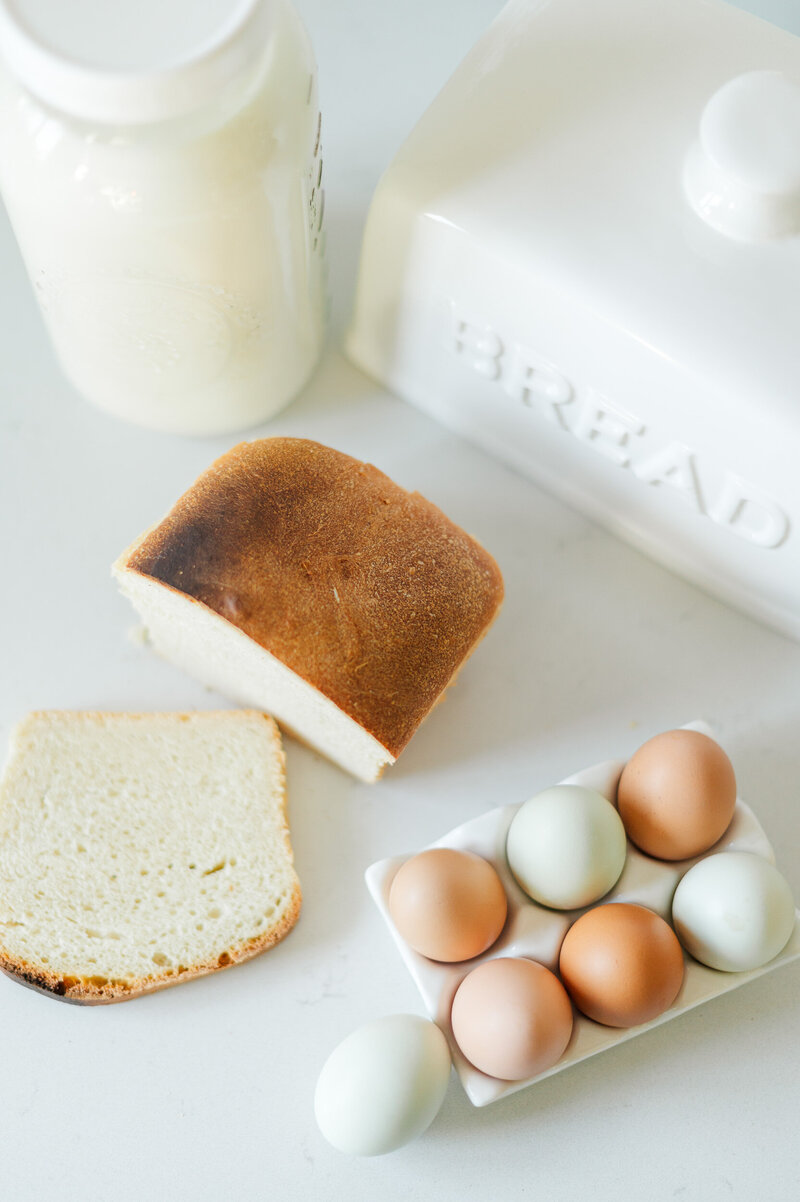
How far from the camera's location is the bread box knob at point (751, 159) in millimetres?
905

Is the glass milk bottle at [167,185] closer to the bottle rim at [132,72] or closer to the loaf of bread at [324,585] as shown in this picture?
the bottle rim at [132,72]

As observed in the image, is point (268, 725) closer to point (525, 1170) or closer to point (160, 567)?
point (160, 567)

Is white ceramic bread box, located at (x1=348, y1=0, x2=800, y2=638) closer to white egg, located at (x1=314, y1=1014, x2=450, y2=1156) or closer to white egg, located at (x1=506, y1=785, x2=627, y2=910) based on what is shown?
white egg, located at (x1=506, y1=785, x2=627, y2=910)

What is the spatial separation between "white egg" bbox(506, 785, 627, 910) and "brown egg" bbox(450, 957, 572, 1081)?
2.6 inches

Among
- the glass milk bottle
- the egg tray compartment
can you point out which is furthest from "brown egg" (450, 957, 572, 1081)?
the glass milk bottle

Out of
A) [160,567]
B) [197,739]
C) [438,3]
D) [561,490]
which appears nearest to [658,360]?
[561,490]

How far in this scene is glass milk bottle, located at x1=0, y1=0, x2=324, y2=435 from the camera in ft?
2.59

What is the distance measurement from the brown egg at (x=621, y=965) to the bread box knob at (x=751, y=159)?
1.90 ft

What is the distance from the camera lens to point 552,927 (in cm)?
94

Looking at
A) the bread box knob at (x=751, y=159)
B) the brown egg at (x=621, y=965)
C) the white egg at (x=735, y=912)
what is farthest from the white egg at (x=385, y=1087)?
the bread box knob at (x=751, y=159)

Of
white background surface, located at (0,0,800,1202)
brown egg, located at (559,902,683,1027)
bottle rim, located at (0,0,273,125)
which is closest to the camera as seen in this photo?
bottle rim, located at (0,0,273,125)

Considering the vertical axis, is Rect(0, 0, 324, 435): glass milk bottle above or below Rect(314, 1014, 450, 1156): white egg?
above

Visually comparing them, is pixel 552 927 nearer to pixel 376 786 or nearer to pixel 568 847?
pixel 568 847

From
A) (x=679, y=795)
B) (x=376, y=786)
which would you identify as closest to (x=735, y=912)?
(x=679, y=795)
